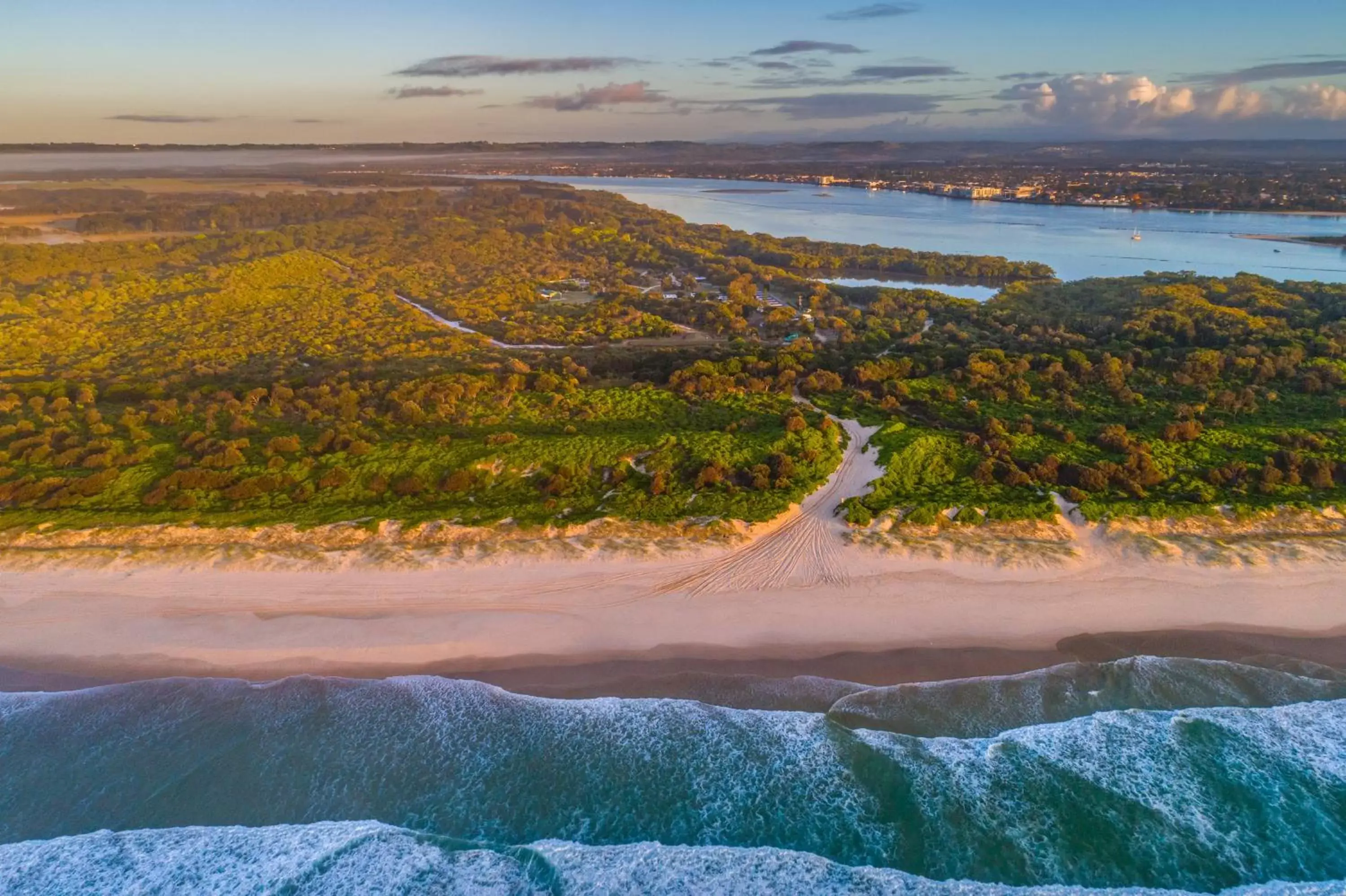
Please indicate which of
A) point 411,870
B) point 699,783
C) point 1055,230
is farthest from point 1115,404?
point 1055,230

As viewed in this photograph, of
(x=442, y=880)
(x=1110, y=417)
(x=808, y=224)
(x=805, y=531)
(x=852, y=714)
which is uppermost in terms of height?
(x=808, y=224)

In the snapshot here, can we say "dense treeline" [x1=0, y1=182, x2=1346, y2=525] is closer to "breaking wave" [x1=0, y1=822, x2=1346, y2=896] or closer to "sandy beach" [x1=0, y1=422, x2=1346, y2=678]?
"sandy beach" [x1=0, y1=422, x2=1346, y2=678]

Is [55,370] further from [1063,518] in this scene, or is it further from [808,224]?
[808,224]

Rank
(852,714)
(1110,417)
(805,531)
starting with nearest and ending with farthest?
1. (852,714)
2. (805,531)
3. (1110,417)

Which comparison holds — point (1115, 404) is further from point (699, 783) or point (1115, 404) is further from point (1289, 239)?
point (1289, 239)

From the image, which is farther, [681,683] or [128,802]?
[681,683]

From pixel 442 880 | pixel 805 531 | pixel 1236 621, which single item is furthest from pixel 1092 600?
pixel 442 880
